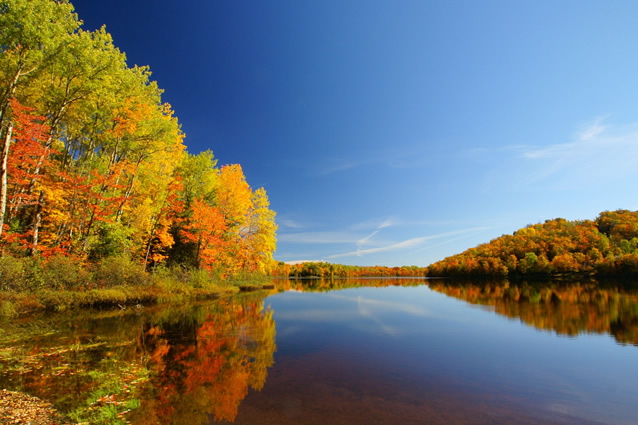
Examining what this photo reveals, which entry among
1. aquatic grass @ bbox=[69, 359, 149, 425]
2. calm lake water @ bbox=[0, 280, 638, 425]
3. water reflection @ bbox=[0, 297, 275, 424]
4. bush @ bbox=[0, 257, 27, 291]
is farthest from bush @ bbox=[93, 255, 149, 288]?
aquatic grass @ bbox=[69, 359, 149, 425]

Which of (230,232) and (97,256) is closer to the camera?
(97,256)

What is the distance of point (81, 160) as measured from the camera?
80.4 ft

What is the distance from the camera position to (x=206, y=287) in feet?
91.2

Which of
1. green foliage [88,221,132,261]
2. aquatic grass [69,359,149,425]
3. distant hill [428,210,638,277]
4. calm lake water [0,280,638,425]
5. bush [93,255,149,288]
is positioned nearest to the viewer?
aquatic grass [69,359,149,425]

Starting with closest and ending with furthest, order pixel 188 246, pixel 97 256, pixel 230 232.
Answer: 1. pixel 97 256
2. pixel 188 246
3. pixel 230 232

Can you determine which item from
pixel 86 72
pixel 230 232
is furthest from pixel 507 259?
pixel 86 72

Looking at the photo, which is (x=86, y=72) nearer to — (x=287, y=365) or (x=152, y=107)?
(x=152, y=107)

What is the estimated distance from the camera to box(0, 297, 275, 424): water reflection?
5469mm

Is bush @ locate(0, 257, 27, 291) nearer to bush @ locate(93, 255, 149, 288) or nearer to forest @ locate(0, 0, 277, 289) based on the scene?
forest @ locate(0, 0, 277, 289)

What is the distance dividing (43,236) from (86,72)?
12041 mm

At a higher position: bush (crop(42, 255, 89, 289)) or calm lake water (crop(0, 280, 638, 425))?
bush (crop(42, 255, 89, 289))

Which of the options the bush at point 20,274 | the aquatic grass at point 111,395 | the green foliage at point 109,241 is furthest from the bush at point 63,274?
the aquatic grass at point 111,395

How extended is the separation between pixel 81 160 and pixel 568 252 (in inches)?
4940

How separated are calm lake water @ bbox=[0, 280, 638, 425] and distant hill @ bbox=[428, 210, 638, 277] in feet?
295
